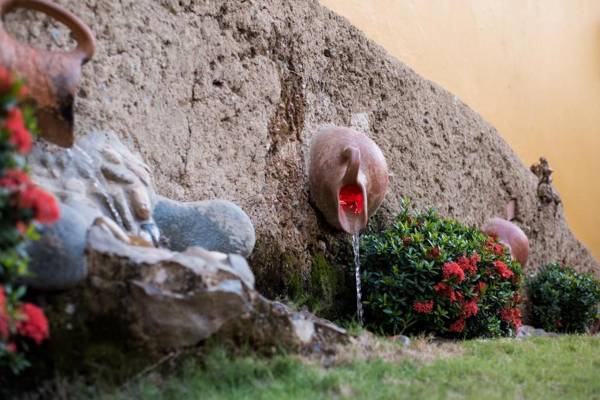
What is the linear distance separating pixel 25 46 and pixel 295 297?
198 cm

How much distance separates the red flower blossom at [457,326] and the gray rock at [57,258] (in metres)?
2.42

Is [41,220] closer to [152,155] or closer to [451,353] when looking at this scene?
[152,155]

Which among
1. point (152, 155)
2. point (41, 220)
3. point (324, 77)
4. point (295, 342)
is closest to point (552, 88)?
point (324, 77)

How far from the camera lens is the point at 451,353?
3.19 meters

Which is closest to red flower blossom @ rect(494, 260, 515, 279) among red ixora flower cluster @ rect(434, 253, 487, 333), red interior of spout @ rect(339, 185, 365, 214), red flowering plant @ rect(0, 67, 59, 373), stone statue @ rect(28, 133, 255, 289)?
red ixora flower cluster @ rect(434, 253, 487, 333)

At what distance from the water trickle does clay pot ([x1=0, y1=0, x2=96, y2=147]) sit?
0.60 ft

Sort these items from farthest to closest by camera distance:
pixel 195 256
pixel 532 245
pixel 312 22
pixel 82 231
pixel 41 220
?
1. pixel 532 245
2. pixel 312 22
3. pixel 195 256
4. pixel 82 231
5. pixel 41 220

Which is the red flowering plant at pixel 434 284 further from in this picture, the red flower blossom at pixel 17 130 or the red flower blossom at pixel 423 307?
the red flower blossom at pixel 17 130

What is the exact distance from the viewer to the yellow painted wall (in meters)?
6.06

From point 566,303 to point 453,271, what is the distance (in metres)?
2.63

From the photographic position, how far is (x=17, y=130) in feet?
5.59

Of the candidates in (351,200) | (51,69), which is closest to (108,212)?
(51,69)

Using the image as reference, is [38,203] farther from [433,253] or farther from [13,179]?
[433,253]

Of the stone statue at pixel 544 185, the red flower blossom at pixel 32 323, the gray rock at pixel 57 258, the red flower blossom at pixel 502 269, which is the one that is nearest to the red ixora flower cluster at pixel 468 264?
the red flower blossom at pixel 502 269
